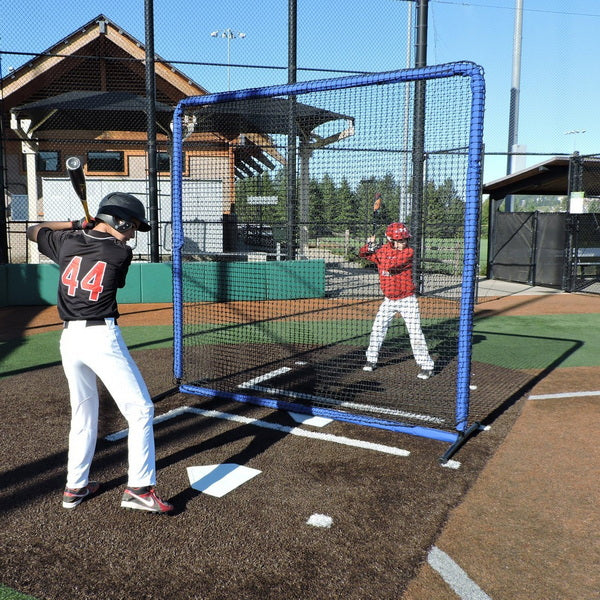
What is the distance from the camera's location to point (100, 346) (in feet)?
11.5

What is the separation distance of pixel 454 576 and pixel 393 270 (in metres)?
4.11

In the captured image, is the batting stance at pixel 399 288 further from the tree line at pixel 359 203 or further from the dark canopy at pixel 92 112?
the dark canopy at pixel 92 112

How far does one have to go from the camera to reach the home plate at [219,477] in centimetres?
398

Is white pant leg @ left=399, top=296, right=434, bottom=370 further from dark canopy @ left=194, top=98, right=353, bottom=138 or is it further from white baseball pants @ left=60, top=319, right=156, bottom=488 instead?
white baseball pants @ left=60, top=319, right=156, bottom=488

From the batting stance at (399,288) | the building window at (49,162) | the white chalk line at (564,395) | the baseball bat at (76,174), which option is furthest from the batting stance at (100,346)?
the building window at (49,162)

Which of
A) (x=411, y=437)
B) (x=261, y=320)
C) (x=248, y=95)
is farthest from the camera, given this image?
(x=261, y=320)

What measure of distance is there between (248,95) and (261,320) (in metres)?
5.28

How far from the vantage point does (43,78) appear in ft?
56.4

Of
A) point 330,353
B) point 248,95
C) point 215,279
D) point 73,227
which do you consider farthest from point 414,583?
point 215,279

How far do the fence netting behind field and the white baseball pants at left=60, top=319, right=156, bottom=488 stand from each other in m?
2.22

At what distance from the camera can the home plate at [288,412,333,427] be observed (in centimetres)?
531

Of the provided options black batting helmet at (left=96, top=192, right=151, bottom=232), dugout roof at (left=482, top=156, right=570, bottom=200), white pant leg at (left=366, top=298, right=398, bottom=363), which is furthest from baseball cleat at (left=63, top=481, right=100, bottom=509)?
dugout roof at (left=482, top=156, right=570, bottom=200)

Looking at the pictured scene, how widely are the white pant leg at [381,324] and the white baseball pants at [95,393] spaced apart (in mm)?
3782

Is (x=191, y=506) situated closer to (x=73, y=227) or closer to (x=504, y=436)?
(x=73, y=227)
